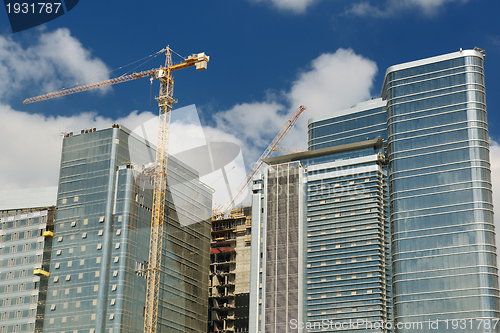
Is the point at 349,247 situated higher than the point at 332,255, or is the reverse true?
the point at 349,247

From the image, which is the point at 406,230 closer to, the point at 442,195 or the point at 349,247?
the point at 442,195

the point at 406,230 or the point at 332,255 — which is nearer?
the point at 406,230

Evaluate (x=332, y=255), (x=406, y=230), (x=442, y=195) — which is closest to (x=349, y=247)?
(x=332, y=255)

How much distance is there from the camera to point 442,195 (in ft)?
598

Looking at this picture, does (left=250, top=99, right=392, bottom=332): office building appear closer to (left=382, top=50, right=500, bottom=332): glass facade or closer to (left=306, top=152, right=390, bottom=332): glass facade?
(left=306, top=152, right=390, bottom=332): glass facade

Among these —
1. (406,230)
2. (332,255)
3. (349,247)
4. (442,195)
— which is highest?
(442,195)

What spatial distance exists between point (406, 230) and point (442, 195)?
1390cm

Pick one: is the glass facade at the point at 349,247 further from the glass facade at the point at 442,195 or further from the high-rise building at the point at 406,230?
the glass facade at the point at 442,195

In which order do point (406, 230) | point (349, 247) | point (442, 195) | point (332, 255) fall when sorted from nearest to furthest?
point (442, 195) < point (406, 230) < point (349, 247) < point (332, 255)

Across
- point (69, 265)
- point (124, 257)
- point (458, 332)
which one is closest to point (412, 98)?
A: point (458, 332)

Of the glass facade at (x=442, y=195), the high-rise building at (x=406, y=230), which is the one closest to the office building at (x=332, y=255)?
the high-rise building at (x=406, y=230)

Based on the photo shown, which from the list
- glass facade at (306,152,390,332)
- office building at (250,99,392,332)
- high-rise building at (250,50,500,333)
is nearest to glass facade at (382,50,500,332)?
high-rise building at (250,50,500,333)

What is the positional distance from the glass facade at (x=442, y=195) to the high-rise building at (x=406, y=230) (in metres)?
0.28

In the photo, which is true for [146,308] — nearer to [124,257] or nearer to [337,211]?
[124,257]
